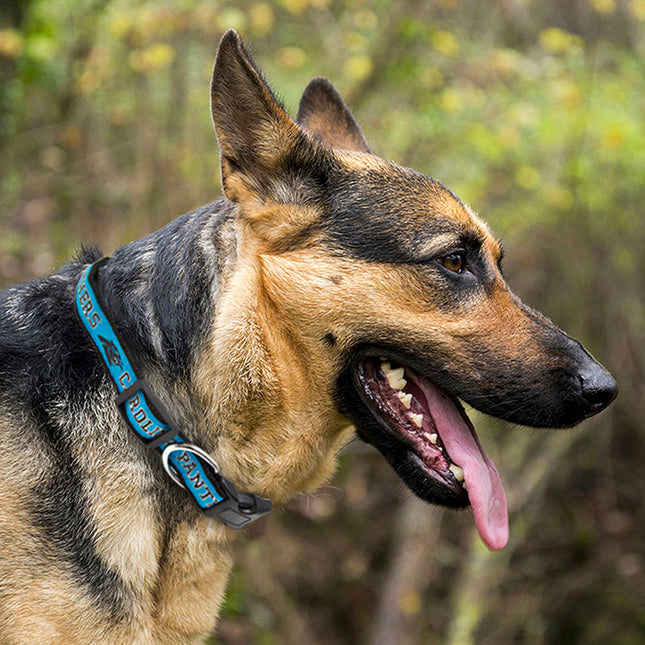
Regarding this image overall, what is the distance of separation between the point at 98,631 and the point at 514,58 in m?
6.15

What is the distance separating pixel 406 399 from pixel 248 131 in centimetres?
118

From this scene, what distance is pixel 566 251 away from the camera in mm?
8000

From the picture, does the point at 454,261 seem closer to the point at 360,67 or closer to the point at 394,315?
the point at 394,315

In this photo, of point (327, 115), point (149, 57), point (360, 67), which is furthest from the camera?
point (360, 67)

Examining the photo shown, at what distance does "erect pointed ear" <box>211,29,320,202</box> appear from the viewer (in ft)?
8.32

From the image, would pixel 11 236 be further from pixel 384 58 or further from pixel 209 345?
pixel 209 345

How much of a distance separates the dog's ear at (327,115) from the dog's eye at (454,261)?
1003 millimetres

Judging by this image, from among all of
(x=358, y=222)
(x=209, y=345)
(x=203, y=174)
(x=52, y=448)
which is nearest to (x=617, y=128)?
(x=203, y=174)

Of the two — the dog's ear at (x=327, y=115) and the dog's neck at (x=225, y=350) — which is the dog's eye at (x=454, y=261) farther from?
the dog's ear at (x=327, y=115)

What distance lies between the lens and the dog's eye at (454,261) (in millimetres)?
2789

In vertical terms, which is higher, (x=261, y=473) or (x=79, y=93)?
(x=261, y=473)

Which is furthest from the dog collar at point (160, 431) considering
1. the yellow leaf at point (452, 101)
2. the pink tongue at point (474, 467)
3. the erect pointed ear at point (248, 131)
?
the yellow leaf at point (452, 101)

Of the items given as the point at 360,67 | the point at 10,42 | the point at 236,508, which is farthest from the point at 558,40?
the point at 236,508

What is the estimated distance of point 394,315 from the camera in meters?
2.70
